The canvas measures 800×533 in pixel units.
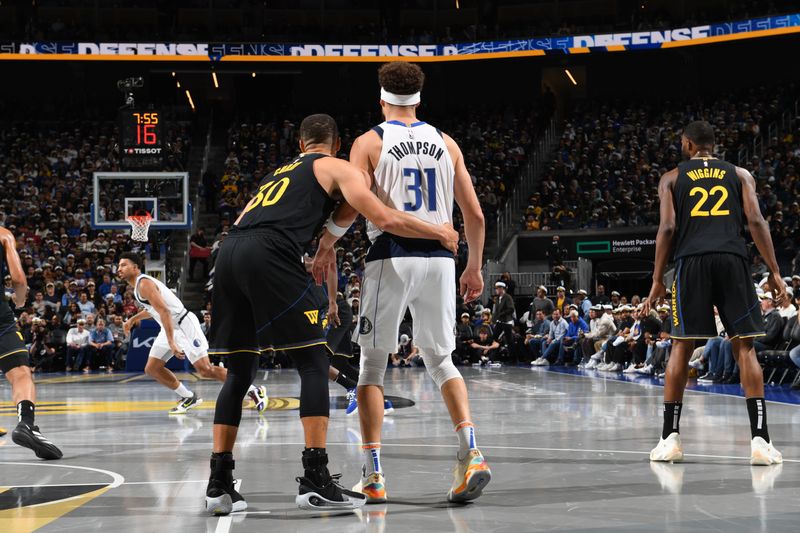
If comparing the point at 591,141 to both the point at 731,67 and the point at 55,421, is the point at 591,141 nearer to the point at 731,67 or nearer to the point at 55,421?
the point at 731,67

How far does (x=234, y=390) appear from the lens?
5.10m

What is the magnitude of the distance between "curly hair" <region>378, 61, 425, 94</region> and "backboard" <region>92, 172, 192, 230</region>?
16.5 m

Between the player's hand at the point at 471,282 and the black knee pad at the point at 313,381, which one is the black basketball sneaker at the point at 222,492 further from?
the player's hand at the point at 471,282

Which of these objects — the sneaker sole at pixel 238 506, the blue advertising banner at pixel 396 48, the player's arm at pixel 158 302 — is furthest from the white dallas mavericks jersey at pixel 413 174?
the blue advertising banner at pixel 396 48

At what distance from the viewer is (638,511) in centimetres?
473

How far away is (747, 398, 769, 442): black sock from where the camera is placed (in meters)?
6.16

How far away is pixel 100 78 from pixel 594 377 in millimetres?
27956

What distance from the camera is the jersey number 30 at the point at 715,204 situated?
6.53 m

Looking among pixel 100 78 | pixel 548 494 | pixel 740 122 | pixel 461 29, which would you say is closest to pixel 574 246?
pixel 740 122

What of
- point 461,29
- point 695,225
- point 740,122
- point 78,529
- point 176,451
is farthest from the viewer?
point 461,29

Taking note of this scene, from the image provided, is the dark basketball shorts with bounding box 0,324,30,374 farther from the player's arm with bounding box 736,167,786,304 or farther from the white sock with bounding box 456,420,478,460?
the player's arm with bounding box 736,167,786,304

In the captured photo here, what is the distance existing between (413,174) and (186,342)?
6275mm

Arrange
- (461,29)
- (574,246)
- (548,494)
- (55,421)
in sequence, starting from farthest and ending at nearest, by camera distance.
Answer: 1. (461,29)
2. (574,246)
3. (55,421)
4. (548,494)

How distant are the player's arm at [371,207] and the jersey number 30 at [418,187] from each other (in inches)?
9.4
